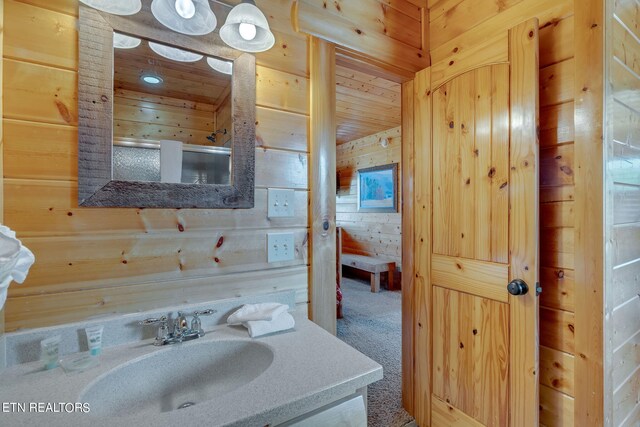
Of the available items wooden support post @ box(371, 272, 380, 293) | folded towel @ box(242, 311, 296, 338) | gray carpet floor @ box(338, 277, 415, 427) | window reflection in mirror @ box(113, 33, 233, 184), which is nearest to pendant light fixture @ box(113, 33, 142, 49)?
window reflection in mirror @ box(113, 33, 233, 184)

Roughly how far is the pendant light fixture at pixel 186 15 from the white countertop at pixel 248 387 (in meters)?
1.06

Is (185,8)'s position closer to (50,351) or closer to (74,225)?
(74,225)

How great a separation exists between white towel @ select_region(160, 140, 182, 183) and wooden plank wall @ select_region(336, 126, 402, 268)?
3.63 m

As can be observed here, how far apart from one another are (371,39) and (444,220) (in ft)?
3.19

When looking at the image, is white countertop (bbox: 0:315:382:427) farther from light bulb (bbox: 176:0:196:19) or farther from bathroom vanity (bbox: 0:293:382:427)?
light bulb (bbox: 176:0:196:19)

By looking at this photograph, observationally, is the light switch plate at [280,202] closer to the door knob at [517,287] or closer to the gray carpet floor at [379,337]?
the door knob at [517,287]

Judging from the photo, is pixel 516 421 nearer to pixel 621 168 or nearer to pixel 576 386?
pixel 576 386

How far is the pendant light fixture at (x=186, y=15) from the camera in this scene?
0.99m

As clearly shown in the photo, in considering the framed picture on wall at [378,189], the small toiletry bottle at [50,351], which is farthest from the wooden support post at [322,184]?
the framed picture on wall at [378,189]

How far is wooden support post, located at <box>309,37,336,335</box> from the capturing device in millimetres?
1308

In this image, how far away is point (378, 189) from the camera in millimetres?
4945

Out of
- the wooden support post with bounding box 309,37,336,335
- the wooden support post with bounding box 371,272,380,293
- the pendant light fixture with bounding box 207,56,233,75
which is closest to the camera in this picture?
the pendant light fixture with bounding box 207,56,233,75

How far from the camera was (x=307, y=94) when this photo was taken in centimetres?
132

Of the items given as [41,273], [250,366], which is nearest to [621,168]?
[250,366]
